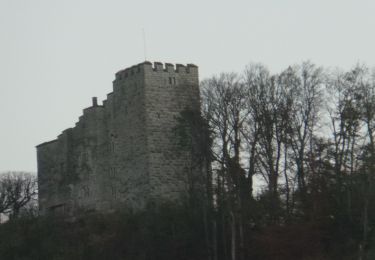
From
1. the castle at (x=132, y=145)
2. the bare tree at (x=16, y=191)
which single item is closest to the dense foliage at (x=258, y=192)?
the castle at (x=132, y=145)

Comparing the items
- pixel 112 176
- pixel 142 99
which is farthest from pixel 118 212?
pixel 142 99

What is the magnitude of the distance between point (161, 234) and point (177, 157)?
598cm

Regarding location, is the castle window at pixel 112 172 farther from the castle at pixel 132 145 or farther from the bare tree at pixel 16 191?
the bare tree at pixel 16 191

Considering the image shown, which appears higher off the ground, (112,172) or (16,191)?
(16,191)

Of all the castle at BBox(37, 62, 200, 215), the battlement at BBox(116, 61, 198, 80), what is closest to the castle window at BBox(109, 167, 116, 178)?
the castle at BBox(37, 62, 200, 215)

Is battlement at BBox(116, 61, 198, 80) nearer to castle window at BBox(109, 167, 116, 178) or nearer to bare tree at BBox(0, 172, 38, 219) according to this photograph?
castle window at BBox(109, 167, 116, 178)

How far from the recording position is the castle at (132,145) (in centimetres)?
5878

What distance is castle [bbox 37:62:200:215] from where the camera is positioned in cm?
5878

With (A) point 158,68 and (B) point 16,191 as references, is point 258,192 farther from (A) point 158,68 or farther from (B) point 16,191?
(B) point 16,191

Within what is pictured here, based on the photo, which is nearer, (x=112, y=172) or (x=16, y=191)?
(x=112, y=172)

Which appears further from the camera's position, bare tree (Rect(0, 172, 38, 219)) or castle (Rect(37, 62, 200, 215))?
bare tree (Rect(0, 172, 38, 219))

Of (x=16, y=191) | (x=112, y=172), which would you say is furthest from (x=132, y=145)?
(x=16, y=191)

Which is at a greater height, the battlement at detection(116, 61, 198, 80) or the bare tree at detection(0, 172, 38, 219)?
the battlement at detection(116, 61, 198, 80)

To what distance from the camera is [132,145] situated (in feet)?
197
